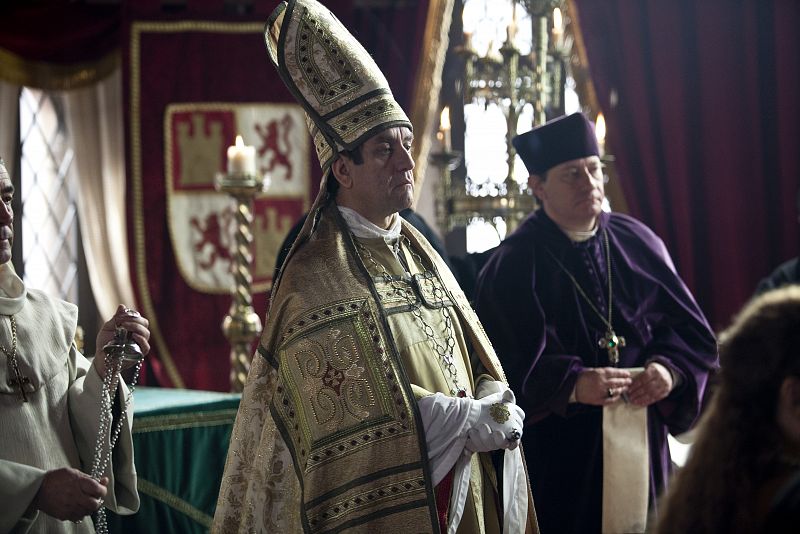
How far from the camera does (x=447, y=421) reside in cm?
250

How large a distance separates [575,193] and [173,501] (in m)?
1.83

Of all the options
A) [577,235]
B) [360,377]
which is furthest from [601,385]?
[360,377]

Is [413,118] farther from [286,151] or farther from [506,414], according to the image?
[506,414]

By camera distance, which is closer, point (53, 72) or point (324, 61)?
point (324, 61)

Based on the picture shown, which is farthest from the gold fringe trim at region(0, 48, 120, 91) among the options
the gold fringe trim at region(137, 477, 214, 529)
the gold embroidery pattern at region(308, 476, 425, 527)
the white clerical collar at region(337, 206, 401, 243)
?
the gold embroidery pattern at region(308, 476, 425, 527)

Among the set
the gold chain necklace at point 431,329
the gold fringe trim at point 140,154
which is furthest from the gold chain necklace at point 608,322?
the gold fringe trim at point 140,154

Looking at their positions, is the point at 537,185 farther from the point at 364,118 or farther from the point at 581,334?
the point at 364,118

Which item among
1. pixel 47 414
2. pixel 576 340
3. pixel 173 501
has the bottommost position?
pixel 173 501

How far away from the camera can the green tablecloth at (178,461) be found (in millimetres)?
A: 3797

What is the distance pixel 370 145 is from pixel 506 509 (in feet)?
3.26

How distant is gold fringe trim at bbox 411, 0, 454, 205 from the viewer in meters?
6.72

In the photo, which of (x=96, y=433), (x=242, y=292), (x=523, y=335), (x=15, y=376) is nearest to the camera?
(x=15, y=376)

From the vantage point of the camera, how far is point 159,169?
22.2 ft

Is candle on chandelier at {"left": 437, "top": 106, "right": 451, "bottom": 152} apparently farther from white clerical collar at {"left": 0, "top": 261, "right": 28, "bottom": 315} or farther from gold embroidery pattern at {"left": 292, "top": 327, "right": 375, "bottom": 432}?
white clerical collar at {"left": 0, "top": 261, "right": 28, "bottom": 315}
